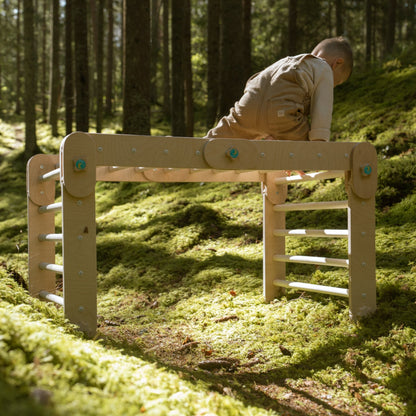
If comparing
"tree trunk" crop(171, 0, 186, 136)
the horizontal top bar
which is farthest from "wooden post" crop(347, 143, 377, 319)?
"tree trunk" crop(171, 0, 186, 136)

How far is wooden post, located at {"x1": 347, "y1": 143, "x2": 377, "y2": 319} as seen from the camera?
3537 mm

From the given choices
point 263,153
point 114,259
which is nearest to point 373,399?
point 263,153

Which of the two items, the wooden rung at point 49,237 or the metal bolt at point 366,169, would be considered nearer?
the wooden rung at point 49,237

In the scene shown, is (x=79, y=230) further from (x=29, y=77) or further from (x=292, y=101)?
(x=29, y=77)

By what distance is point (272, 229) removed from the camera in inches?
Result: 177

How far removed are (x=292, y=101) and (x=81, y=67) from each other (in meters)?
10.1

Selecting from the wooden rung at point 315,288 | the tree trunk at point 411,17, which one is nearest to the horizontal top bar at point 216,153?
the wooden rung at point 315,288

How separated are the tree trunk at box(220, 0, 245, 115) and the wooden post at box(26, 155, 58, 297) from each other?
7692 millimetres

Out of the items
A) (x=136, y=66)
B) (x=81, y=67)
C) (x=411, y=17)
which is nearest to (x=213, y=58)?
(x=81, y=67)

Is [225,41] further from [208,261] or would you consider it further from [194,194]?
[208,261]

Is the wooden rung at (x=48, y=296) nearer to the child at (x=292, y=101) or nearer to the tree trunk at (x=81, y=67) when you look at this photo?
the child at (x=292, y=101)

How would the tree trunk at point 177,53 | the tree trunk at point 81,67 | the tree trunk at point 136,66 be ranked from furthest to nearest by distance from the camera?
the tree trunk at point 81,67
the tree trunk at point 177,53
the tree trunk at point 136,66

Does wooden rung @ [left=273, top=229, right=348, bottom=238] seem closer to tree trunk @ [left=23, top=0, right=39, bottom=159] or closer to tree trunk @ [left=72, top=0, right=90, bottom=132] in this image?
tree trunk @ [left=72, top=0, right=90, bottom=132]

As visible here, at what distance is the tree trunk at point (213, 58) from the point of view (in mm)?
12414
